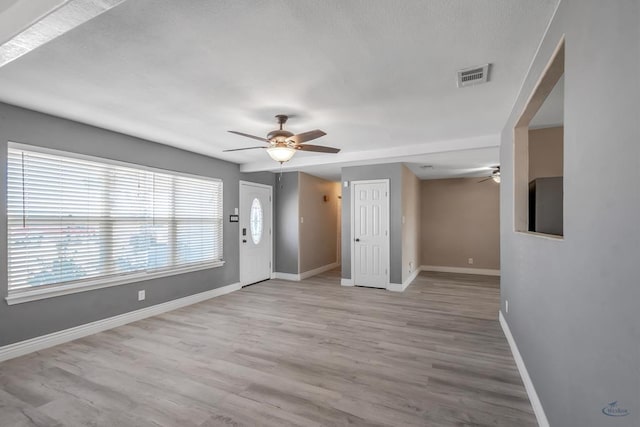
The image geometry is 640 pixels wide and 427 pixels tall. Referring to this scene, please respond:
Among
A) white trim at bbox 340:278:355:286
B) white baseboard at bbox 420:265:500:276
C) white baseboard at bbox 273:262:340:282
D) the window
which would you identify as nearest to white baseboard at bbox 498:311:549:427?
white trim at bbox 340:278:355:286

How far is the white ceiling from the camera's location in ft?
5.58

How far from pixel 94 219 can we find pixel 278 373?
9.43 feet

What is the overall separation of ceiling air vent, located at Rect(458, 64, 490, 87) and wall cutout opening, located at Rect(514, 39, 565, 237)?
0.39 meters

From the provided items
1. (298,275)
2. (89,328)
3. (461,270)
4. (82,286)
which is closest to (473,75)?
(82,286)

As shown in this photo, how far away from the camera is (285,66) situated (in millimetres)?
2262

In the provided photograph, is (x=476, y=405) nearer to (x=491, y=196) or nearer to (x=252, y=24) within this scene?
(x=252, y=24)

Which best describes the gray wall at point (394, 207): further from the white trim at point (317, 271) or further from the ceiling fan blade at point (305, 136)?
the ceiling fan blade at point (305, 136)

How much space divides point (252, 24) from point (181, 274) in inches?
159

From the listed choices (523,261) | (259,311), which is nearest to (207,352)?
(259,311)

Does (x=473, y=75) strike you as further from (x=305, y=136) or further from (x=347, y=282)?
(x=347, y=282)

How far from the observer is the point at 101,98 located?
282cm

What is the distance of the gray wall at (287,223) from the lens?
669 centimetres

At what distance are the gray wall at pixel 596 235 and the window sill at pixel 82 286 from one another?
175 inches

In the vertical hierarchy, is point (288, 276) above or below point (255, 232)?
below
